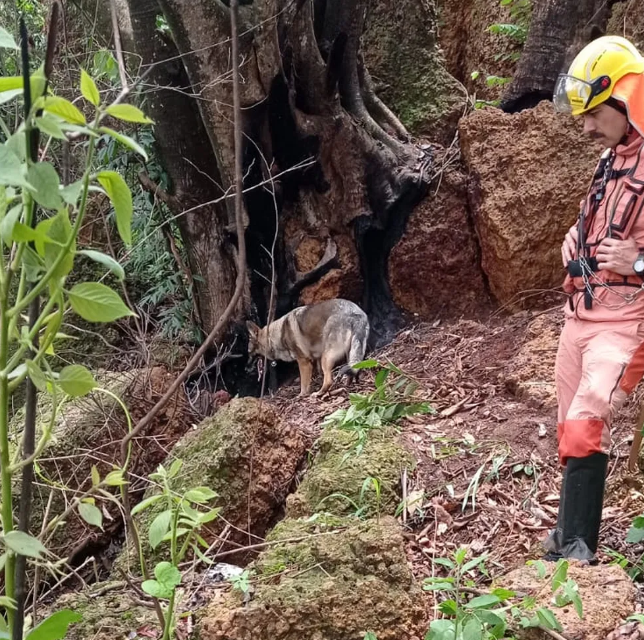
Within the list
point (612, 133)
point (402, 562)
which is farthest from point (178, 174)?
point (402, 562)

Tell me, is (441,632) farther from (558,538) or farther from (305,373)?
(305,373)

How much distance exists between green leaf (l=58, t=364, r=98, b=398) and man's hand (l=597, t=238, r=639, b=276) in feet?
8.42

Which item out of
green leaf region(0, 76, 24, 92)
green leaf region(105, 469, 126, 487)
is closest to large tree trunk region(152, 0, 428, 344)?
green leaf region(105, 469, 126, 487)

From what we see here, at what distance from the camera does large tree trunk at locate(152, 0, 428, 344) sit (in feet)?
18.7

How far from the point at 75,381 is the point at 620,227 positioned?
105 inches

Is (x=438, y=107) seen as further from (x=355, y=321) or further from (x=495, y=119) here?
(x=355, y=321)

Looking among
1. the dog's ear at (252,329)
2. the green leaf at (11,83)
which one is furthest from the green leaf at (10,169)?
the dog's ear at (252,329)

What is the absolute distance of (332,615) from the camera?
97.3 inches

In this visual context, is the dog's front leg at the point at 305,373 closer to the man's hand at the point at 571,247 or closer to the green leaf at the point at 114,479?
the man's hand at the point at 571,247

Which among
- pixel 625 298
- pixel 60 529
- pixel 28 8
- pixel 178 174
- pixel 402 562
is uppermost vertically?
pixel 28 8

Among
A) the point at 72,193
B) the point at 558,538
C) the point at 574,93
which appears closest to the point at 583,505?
the point at 558,538

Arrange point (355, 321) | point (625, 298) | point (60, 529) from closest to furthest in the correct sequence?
point (625, 298) < point (60, 529) < point (355, 321)

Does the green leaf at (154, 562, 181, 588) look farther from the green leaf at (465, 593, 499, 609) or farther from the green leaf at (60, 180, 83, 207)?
the green leaf at (60, 180, 83, 207)

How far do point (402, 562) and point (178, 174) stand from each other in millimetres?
4625
